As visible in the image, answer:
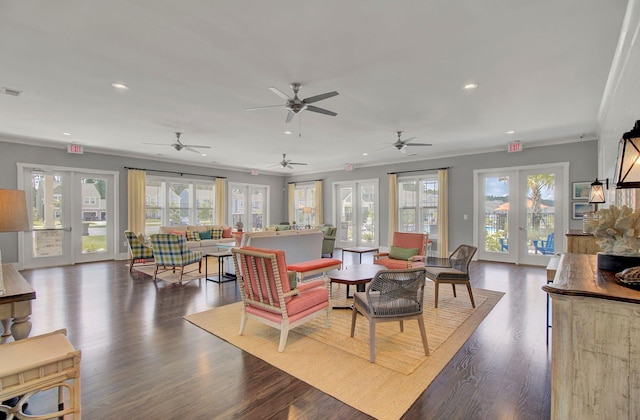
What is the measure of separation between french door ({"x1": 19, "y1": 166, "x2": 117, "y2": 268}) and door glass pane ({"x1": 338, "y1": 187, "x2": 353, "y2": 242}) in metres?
6.83

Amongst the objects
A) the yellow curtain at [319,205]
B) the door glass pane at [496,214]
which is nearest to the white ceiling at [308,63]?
the door glass pane at [496,214]

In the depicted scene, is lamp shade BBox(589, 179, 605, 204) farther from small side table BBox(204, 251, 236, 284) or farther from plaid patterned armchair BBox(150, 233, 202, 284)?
plaid patterned armchair BBox(150, 233, 202, 284)

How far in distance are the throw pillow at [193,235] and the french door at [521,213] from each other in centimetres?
744

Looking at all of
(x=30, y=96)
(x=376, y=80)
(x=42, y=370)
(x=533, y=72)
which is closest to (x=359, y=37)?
(x=376, y=80)

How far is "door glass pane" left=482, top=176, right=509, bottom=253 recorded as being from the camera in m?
7.40

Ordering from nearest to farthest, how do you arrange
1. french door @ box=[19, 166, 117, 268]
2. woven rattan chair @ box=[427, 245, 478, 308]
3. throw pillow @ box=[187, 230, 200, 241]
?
woven rattan chair @ box=[427, 245, 478, 308]
french door @ box=[19, 166, 117, 268]
throw pillow @ box=[187, 230, 200, 241]

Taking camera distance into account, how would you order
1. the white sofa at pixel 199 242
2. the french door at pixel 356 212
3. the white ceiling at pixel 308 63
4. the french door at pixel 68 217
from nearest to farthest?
the white ceiling at pixel 308 63, the french door at pixel 68 217, the white sofa at pixel 199 242, the french door at pixel 356 212

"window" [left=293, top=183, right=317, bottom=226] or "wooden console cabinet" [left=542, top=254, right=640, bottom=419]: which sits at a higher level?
"window" [left=293, top=183, right=317, bottom=226]

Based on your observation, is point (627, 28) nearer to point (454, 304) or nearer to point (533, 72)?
point (533, 72)

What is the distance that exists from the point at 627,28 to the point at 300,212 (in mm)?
10227

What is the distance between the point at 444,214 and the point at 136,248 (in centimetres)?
755

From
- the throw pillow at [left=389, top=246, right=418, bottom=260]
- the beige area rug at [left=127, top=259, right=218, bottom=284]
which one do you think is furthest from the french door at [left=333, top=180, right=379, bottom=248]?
the beige area rug at [left=127, top=259, right=218, bottom=284]

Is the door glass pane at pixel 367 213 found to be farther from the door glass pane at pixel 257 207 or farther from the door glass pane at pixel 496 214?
the door glass pane at pixel 257 207

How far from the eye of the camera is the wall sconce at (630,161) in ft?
4.66
